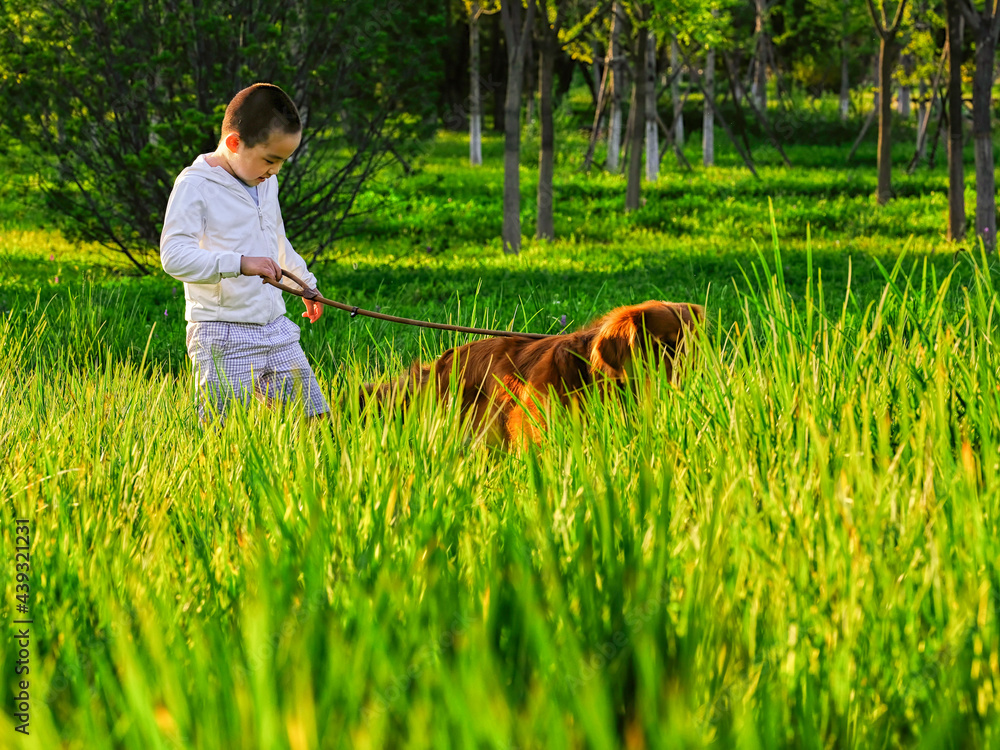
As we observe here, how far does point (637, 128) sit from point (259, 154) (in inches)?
437

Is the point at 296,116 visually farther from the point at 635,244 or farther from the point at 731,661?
the point at 635,244

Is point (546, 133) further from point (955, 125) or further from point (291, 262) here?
point (291, 262)

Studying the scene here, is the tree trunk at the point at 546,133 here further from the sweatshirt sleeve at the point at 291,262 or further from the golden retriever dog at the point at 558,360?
the golden retriever dog at the point at 558,360

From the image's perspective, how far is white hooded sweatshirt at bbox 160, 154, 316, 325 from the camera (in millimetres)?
3529

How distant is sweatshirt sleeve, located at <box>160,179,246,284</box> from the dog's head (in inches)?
55.8

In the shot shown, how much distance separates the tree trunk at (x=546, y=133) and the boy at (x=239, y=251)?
846 centimetres

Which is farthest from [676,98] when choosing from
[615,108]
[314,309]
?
[314,309]

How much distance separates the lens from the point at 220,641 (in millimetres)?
1239

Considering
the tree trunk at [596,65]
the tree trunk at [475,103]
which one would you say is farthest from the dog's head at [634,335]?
the tree trunk at [475,103]

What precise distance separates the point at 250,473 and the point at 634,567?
3.18 feet

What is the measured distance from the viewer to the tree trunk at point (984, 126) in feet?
32.6

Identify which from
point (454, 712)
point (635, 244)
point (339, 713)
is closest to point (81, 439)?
point (339, 713)

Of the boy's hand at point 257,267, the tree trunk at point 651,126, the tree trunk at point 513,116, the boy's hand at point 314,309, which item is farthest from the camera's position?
the tree trunk at point 651,126

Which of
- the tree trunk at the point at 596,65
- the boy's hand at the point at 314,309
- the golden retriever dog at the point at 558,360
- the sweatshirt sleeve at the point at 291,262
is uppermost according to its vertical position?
the tree trunk at the point at 596,65
